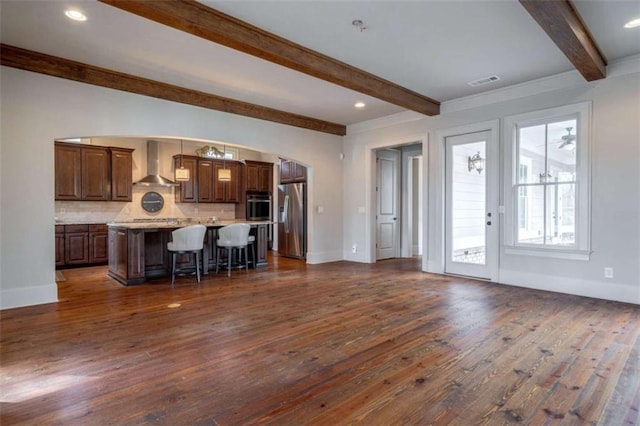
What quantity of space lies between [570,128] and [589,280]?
2.02 metres

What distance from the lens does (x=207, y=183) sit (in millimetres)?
8969

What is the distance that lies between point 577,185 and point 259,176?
7576mm

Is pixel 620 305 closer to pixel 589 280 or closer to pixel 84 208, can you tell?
pixel 589 280

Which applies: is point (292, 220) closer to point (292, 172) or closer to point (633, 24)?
point (292, 172)

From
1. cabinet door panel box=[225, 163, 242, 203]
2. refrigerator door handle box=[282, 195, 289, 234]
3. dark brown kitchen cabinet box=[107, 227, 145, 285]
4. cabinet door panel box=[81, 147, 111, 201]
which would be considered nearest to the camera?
dark brown kitchen cabinet box=[107, 227, 145, 285]

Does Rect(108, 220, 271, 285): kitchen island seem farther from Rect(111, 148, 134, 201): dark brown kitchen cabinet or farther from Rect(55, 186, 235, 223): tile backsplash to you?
Rect(55, 186, 235, 223): tile backsplash

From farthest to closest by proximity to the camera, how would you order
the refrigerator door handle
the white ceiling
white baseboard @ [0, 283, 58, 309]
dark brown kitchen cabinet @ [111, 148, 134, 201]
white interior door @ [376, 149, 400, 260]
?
the refrigerator door handle, white interior door @ [376, 149, 400, 260], dark brown kitchen cabinet @ [111, 148, 134, 201], white baseboard @ [0, 283, 58, 309], the white ceiling

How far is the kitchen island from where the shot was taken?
515 centimetres

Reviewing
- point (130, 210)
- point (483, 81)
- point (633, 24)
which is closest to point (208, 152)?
point (130, 210)

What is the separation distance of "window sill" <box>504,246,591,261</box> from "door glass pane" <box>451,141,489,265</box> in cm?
47

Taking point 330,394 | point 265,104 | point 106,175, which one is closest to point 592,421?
point 330,394

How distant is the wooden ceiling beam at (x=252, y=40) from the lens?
2758 millimetres

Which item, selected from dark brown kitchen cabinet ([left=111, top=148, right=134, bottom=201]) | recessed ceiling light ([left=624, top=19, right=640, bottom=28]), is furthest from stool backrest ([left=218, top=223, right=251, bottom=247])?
recessed ceiling light ([left=624, top=19, right=640, bottom=28])

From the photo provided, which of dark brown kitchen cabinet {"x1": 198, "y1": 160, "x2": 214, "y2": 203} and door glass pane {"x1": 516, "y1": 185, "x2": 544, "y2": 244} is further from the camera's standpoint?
dark brown kitchen cabinet {"x1": 198, "y1": 160, "x2": 214, "y2": 203}
